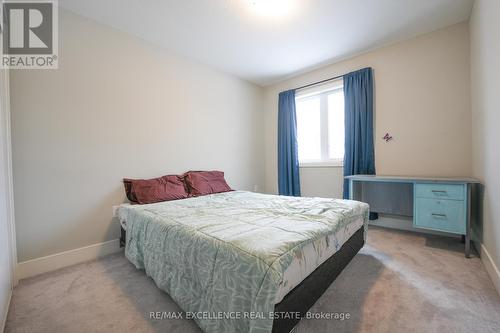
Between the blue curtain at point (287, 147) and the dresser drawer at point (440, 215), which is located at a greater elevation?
the blue curtain at point (287, 147)

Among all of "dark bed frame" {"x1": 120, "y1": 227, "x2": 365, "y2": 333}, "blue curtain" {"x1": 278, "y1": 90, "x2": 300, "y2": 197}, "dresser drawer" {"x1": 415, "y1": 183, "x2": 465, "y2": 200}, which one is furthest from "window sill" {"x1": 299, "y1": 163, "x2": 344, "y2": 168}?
"dark bed frame" {"x1": 120, "y1": 227, "x2": 365, "y2": 333}

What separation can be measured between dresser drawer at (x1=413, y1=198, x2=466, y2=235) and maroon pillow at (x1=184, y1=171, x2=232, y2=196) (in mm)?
2280

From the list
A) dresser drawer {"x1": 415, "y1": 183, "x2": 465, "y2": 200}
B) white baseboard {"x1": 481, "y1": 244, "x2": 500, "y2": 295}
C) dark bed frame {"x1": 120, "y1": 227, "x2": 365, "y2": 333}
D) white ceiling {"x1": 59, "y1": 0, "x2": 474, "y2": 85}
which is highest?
white ceiling {"x1": 59, "y1": 0, "x2": 474, "y2": 85}

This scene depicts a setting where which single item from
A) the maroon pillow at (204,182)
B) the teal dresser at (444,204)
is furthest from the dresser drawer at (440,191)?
the maroon pillow at (204,182)

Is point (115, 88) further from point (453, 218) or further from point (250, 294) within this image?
point (453, 218)

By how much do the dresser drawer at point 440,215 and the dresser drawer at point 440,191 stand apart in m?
0.04

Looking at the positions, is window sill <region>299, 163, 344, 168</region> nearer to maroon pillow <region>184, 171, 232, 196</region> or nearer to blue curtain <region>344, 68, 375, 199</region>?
blue curtain <region>344, 68, 375, 199</region>

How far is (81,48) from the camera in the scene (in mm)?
2088

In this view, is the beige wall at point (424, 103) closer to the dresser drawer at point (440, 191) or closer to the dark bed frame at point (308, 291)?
the dresser drawer at point (440, 191)

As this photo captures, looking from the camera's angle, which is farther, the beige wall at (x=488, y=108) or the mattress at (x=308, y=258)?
the beige wall at (x=488, y=108)

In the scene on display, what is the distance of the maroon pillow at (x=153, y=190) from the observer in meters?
2.21

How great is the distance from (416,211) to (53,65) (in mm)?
3903

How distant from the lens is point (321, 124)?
3504 mm

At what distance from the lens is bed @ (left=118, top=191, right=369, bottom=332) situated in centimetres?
85
